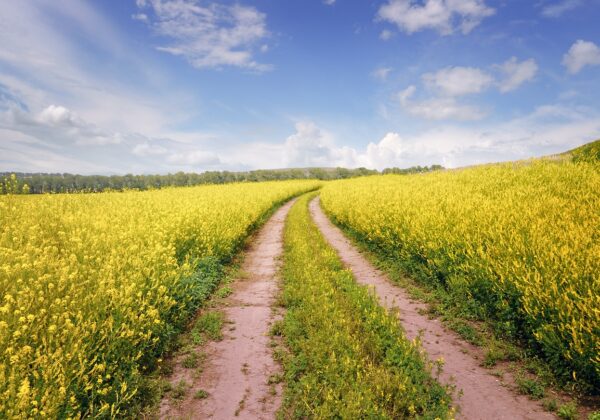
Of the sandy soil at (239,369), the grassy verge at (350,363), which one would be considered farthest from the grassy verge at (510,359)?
the sandy soil at (239,369)

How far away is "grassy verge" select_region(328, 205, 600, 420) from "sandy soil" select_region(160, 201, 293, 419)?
11.0ft

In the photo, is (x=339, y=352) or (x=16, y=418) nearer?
(x=16, y=418)

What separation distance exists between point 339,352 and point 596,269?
A: 3998mm

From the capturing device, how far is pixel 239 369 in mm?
5234

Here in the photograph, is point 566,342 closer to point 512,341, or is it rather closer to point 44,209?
point 512,341

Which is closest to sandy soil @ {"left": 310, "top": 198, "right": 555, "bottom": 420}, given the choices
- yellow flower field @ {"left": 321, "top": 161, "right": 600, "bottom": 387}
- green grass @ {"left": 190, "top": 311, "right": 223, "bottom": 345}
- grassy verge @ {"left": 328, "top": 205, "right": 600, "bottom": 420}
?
grassy verge @ {"left": 328, "top": 205, "right": 600, "bottom": 420}

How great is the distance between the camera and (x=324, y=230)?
17.7 m

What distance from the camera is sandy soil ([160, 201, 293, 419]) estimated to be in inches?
171

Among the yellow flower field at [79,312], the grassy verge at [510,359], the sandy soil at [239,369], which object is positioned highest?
the yellow flower field at [79,312]

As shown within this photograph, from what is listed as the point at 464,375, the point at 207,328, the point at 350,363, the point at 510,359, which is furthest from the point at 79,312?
the point at 510,359

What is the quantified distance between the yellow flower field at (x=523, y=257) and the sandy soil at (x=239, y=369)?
158 inches

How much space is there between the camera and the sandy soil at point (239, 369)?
171 inches

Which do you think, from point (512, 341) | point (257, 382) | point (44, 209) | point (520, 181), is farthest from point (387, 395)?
point (520, 181)

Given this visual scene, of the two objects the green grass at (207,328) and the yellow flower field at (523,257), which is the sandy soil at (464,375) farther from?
the green grass at (207,328)
